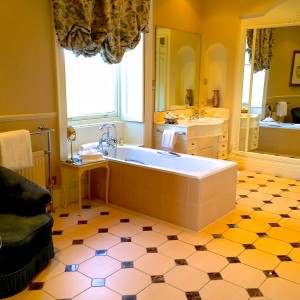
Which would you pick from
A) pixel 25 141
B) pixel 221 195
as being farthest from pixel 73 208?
pixel 221 195

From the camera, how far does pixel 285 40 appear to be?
512cm

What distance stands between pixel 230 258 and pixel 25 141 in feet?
6.93

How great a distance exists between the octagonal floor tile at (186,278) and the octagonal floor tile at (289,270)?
0.59 m

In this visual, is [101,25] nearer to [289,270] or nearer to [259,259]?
[259,259]

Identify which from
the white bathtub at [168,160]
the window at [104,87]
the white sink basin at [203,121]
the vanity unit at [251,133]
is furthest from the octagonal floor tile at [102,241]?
the vanity unit at [251,133]

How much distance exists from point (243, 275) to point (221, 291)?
0.94ft

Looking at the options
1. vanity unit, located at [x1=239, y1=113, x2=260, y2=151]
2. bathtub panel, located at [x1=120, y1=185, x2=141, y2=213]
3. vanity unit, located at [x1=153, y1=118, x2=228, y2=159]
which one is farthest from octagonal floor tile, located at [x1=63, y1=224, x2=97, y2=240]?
vanity unit, located at [x1=239, y1=113, x2=260, y2=151]

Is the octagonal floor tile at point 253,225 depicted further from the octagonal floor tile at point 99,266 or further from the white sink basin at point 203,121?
the white sink basin at point 203,121

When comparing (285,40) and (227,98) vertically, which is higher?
(285,40)

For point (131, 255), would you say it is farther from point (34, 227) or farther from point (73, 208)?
point (73, 208)

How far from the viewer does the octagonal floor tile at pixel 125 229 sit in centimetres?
320

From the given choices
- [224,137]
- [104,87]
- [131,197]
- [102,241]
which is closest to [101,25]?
[104,87]

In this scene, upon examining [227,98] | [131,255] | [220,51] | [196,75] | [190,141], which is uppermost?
[220,51]

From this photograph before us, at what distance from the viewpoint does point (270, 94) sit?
5445 mm
